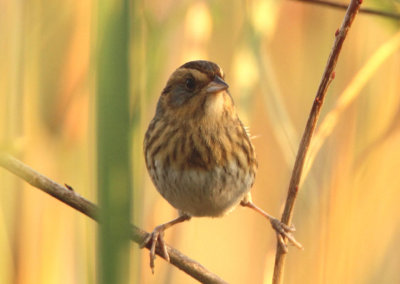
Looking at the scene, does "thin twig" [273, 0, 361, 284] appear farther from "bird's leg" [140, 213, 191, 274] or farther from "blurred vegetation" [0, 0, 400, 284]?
"bird's leg" [140, 213, 191, 274]

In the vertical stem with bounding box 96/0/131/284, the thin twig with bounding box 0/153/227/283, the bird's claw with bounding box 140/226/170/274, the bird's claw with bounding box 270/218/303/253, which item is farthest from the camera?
the bird's claw with bounding box 140/226/170/274

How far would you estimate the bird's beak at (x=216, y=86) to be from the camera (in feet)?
5.02

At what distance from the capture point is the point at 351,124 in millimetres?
1744

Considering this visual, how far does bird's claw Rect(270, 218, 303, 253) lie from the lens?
4.50 feet

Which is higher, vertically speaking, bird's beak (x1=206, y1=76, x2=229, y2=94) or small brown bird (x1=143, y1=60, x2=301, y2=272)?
bird's beak (x1=206, y1=76, x2=229, y2=94)

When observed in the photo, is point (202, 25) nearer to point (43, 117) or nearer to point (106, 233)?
point (43, 117)

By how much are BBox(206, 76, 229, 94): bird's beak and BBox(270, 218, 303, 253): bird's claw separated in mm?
353

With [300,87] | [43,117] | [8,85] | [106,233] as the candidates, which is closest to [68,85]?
[43,117]

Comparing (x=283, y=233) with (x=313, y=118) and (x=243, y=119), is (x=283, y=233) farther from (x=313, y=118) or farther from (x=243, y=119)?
(x=313, y=118)

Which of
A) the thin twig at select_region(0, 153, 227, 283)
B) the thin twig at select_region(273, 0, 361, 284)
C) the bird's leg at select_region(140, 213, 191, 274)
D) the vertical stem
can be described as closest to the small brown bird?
the bird's leg at select_region(140, 213, 191, 274)

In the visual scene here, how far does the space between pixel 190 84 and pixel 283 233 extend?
1.47 feet

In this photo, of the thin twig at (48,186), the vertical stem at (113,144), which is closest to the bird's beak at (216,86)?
the thin twig at (48,186)

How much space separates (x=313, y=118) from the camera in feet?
3.92

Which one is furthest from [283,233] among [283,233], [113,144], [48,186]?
[113,144]
